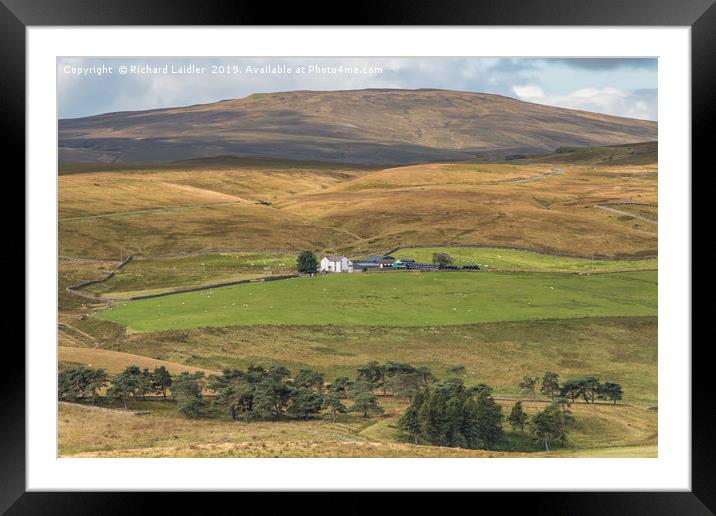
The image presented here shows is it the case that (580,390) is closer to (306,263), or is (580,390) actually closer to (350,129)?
(306,263)

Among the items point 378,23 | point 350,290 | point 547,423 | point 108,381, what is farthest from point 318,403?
point 350,290

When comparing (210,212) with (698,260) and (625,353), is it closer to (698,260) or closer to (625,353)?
(625,353)

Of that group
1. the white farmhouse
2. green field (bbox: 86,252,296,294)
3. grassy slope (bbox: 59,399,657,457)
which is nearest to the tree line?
grassy slope (bbox: 59,399,657,457)

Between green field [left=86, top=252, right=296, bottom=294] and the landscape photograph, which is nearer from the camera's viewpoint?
the landscape photograph

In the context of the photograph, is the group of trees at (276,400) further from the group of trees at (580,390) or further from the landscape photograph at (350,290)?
the group of trees at (580,390)

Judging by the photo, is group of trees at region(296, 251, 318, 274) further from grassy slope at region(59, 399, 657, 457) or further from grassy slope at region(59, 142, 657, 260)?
grassy slope at region(59, 399, 657, 457)

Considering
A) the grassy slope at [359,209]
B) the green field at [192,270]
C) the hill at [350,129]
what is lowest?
the green field at [192,270]

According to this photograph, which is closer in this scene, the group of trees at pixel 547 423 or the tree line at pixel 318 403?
the tree line at pixel 318 403

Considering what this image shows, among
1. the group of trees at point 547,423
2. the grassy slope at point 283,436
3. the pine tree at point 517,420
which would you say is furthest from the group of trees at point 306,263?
the pine tree at point 517,420
